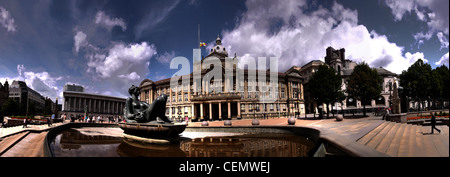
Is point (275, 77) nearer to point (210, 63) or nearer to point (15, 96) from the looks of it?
point (210, 63)

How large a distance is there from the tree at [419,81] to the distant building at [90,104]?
9545cm

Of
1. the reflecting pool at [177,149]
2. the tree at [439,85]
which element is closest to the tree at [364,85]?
the tree at [439,85]

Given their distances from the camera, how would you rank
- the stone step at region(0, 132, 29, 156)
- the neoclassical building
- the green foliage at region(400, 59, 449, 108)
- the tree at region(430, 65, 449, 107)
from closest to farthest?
the stone step at region(0, 132, 29, 156) < the tree at region(430, 65, 449, 107) < the green foliage at region(400, 59, 449, 108) < the neoclassical building

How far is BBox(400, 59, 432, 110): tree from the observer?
35.5 m

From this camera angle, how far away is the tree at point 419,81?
35.5 meters

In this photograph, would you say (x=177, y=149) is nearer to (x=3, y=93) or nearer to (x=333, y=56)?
(x=333, y=56)

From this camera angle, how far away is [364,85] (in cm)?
2834

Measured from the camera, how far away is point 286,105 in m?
52.3

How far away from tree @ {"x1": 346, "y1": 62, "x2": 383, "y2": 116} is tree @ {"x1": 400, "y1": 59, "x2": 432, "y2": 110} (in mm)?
14413

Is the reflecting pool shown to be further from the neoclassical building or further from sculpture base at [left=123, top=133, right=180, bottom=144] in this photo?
the neoclassical building

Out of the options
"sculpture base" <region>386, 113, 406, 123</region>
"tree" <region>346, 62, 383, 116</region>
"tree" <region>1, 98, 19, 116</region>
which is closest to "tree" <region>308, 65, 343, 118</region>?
"tree" <region>346, 62, 383, 116</region>

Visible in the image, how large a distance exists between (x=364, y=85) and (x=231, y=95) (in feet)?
77.5

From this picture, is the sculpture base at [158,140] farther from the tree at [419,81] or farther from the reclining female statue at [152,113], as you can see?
the tree at [419,81]
